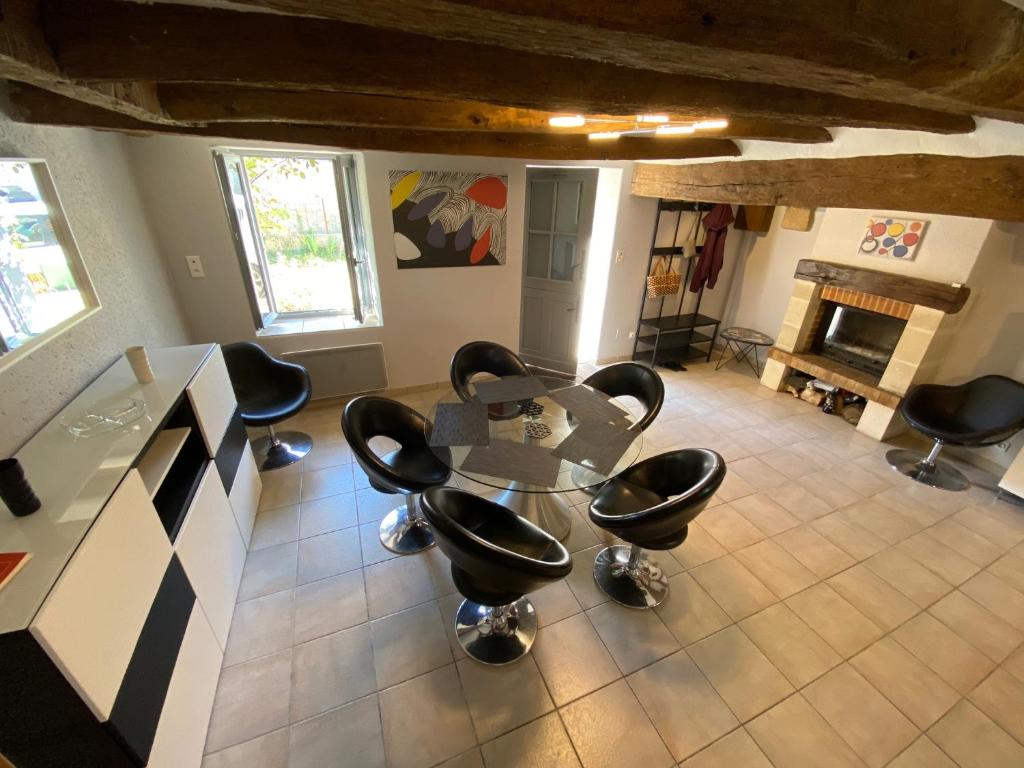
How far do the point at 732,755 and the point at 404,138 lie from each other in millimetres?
3597

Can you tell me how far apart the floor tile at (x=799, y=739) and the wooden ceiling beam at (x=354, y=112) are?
2.54 metres

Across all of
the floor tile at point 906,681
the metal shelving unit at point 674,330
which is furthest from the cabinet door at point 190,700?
the metal shelving unit at point 674,330

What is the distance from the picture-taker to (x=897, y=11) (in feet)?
2.61

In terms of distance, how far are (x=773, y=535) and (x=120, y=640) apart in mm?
3183

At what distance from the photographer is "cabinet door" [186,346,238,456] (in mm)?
2045

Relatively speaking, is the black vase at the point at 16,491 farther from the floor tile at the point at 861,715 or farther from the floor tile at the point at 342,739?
the floor tile at the point at 861,715

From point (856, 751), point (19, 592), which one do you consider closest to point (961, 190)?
point (856, 751)

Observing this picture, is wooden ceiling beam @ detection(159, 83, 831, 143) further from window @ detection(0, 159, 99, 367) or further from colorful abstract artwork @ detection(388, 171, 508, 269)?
colorful abstract artwork @ detection(388, 171, 508, 269)

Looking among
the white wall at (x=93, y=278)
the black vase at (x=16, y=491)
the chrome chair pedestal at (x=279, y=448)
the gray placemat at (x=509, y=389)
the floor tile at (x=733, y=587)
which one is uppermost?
the white wall at (x=93, y=278)

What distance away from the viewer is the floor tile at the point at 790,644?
75.9 inches

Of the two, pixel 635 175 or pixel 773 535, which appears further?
pixel 635 175

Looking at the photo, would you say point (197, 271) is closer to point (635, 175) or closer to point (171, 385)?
point (171, 385)

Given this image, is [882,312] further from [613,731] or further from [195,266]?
[195,266]

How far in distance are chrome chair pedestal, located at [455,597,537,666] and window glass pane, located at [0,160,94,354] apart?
215 cm
